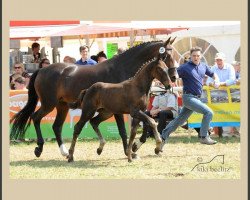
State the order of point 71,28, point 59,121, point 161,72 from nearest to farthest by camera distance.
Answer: point 161,72 → point 59,121 → point 71,28

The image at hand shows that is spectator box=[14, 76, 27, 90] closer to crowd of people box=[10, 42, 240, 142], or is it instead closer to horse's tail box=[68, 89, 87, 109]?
crowd of people box=[10, 42, 240, 142]

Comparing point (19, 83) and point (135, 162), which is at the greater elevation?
point (19, 83)

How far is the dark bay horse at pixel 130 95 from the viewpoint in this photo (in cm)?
995

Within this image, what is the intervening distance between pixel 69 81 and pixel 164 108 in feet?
9.08

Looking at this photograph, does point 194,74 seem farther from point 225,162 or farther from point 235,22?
point 235,22

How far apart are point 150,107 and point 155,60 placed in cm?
413

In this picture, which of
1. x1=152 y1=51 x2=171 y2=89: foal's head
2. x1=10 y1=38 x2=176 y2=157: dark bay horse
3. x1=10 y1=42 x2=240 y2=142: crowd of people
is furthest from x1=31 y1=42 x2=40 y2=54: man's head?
x1=152 y1=51 x2=171 y2=89: foal's head

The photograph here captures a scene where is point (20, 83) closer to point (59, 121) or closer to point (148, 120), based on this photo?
point (59, 121)

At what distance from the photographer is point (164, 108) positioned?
525 inches

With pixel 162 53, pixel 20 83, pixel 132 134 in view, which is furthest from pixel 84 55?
pixel 132 134

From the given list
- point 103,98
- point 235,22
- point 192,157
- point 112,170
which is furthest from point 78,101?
point 235,22

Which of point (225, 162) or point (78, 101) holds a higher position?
point (78, 101)

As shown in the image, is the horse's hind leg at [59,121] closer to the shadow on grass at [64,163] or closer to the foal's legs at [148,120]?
the shadow on grass at [64,163]

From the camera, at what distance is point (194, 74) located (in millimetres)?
11039
